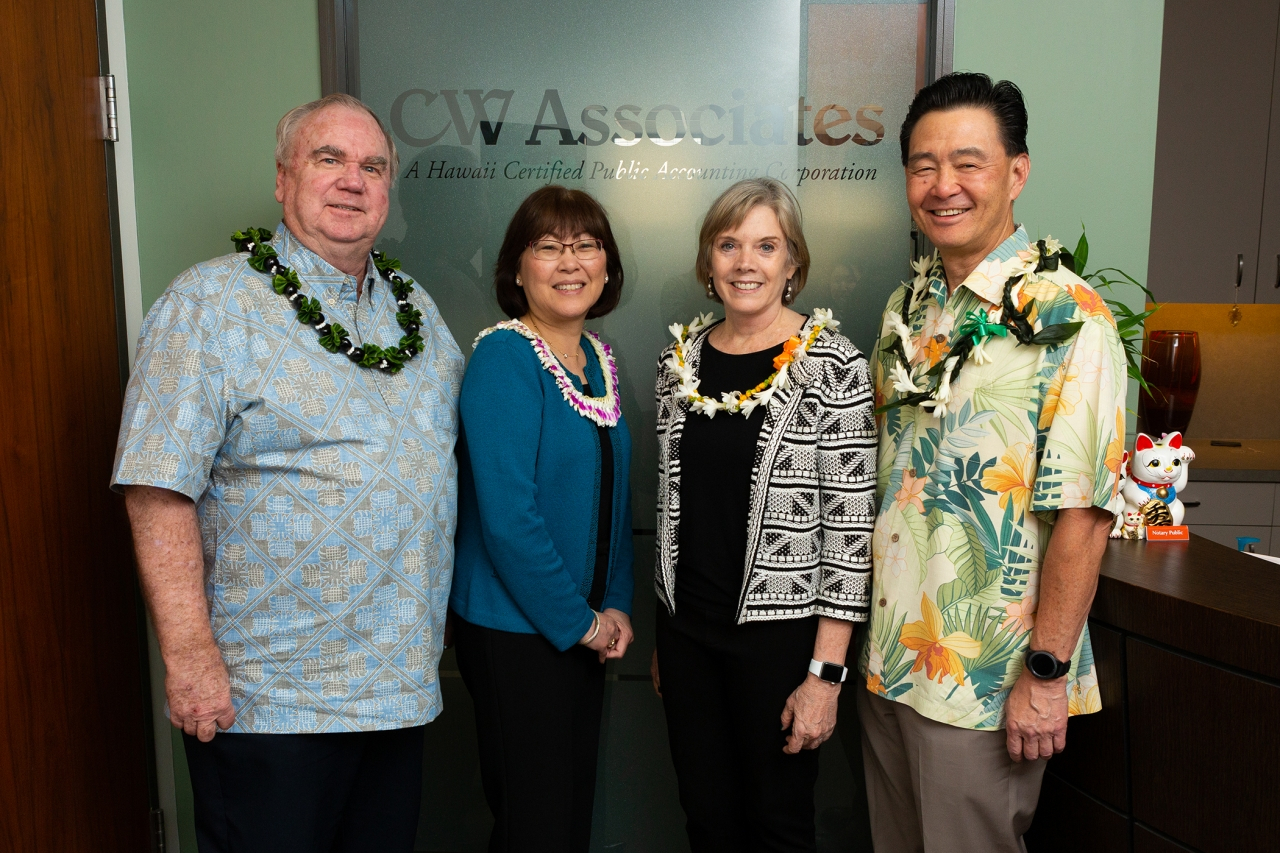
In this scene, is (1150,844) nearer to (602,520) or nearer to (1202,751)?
(1202,751)

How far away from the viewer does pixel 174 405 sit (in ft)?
4.29

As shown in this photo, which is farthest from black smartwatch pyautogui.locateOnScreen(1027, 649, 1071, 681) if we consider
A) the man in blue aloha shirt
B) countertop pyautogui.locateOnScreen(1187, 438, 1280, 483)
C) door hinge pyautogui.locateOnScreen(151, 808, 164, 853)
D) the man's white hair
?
countertop pyautogui.locateOnScreen(1187, 438, 1280, 483)

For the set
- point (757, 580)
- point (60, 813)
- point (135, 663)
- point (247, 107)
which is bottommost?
point (60, 813)

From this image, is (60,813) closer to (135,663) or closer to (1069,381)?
(135,663)

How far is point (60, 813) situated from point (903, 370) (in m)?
1.99

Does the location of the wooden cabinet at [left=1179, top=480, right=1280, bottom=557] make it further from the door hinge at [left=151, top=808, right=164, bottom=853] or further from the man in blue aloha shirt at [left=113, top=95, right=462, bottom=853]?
the door hinge at [left=151, top=808, right=164, bottom=853]

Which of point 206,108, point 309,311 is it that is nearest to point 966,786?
point 309,311

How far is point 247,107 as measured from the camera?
207 centimetres

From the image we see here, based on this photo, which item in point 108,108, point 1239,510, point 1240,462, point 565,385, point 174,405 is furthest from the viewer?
point 1240,462

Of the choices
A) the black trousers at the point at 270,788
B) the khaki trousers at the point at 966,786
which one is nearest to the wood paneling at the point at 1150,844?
the khaki trousers at the point at 966,786

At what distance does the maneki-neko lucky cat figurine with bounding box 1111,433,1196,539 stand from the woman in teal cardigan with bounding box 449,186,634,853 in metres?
1.10

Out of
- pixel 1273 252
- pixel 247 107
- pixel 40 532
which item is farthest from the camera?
pixel 1273 252

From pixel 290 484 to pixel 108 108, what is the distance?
1309mm

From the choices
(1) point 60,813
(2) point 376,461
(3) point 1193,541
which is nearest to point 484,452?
(2) point 376,461
